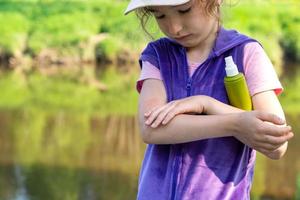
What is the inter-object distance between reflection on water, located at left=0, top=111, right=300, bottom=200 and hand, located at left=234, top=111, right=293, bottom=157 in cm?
291

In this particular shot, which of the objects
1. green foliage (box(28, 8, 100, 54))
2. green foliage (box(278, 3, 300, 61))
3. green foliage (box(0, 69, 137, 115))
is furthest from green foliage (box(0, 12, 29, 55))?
green foliage (box(278, 3, 300, 61))

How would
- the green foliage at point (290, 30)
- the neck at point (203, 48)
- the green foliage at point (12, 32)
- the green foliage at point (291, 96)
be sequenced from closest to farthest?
the neck at point (203, 48)
the green foliage at point (291, 96)
the green foliage at point (12, 32)
the green foliage at point (290, 30)

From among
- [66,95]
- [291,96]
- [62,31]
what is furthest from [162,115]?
[62,31]

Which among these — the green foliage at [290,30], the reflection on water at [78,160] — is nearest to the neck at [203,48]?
the reflection on water at [78,160]

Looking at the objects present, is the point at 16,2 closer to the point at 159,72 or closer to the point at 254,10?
the point at 254,10

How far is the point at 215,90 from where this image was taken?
0.91 m

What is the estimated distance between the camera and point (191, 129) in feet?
2.85

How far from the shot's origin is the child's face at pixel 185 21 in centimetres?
88

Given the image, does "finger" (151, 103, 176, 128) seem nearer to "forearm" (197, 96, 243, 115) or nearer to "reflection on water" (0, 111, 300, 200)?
"forearm" (197, 96, 243, 115)

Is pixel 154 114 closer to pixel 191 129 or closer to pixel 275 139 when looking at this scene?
pixel 191 129

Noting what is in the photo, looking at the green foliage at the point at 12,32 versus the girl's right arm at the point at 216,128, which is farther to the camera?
the green foliage at the point at 12,32

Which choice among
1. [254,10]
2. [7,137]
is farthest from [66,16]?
[7,137]

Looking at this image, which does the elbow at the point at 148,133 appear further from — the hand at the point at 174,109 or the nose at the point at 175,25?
the nose at the point at 175,25

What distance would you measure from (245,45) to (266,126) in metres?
0.14
